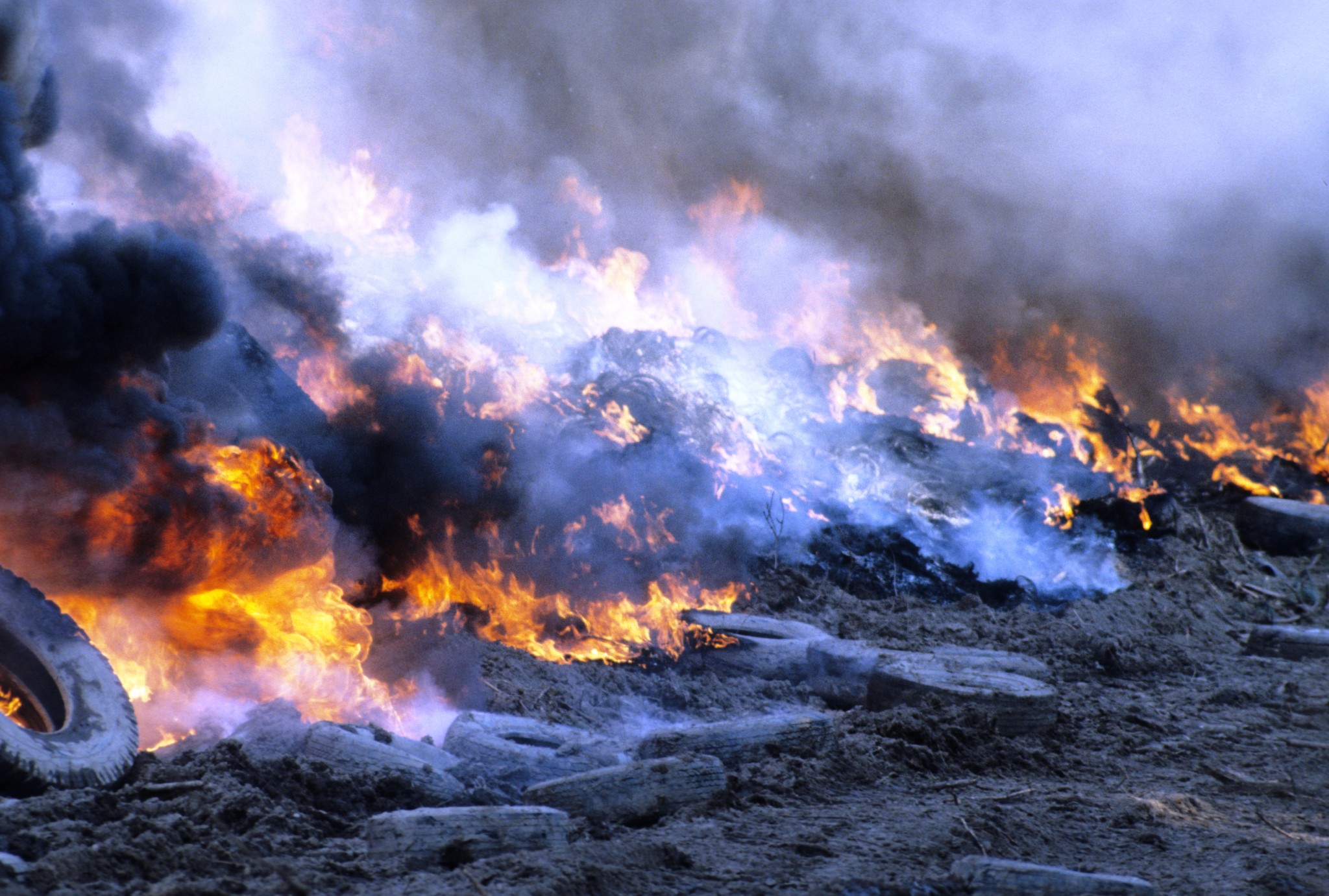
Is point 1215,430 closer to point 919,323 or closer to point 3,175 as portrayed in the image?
point 919,323

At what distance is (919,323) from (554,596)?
45.4ft

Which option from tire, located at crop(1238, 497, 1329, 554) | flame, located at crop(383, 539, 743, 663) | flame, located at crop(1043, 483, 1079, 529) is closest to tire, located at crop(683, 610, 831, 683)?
flame, located at crop(383, 539, 743, 663)

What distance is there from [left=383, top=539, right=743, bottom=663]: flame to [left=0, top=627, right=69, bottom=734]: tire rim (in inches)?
161

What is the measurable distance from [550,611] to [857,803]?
543 centimetres

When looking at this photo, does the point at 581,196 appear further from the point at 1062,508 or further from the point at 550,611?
the point at 550,611

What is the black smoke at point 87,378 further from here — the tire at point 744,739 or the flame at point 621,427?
the flame at point 621,427

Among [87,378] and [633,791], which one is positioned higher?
[87,378]

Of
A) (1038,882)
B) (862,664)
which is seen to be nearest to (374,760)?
(1038,882)

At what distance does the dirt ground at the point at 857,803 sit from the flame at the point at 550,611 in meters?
0.94

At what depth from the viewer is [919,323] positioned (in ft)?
68.5

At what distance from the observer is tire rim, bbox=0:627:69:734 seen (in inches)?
186

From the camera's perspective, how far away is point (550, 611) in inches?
388

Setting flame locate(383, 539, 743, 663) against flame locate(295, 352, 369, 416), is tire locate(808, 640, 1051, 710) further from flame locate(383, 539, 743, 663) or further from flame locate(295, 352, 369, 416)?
flame locate(295, 352, 369, 416)

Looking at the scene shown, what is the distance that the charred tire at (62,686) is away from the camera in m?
4.40
